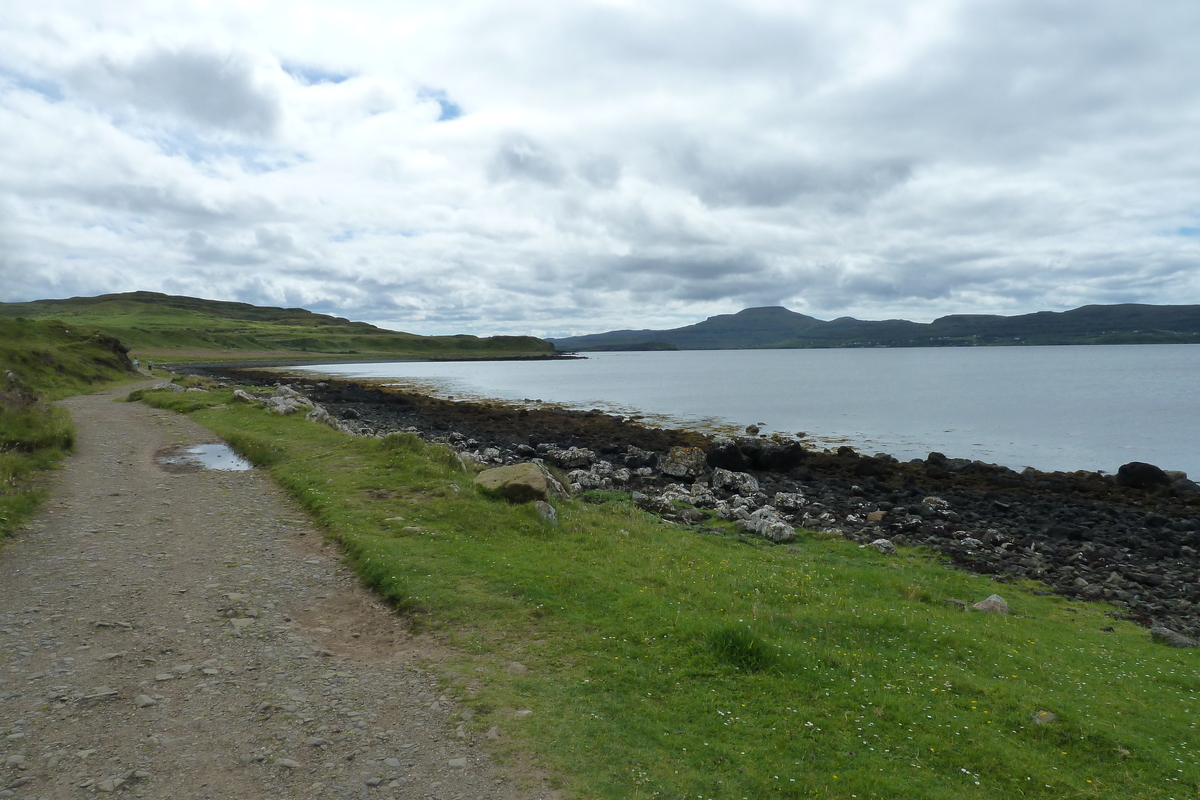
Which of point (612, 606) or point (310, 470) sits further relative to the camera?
point (310, 470)

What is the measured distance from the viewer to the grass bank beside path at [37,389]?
16.3 m

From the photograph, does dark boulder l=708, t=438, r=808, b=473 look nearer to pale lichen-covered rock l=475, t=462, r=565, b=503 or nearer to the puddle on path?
pale lichen-covered rock l=475, t=462, r=565, b=503

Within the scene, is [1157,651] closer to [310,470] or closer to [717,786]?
[717,786]

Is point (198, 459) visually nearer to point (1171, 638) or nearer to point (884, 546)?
point (884, 546)

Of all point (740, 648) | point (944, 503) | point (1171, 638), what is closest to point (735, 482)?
point (944, 503)

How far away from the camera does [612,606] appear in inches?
436

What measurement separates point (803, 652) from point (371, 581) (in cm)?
747

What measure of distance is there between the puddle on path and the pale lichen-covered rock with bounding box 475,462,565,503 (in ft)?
30.9

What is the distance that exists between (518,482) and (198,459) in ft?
43.0

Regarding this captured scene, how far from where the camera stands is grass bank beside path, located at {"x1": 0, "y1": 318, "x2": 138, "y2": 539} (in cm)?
1634

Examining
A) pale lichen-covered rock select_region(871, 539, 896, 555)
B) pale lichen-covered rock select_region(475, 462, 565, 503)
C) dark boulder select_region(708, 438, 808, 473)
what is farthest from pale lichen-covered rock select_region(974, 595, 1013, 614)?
dark boulder select_region(708, 438, 808, 473)

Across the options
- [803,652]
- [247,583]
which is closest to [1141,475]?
[803,652]

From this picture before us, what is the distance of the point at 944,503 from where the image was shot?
2834cm

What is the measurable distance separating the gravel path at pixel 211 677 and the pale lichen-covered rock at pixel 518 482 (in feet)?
15.9
